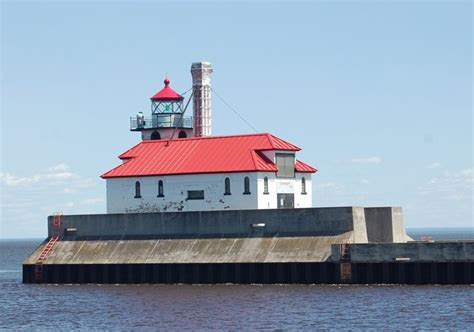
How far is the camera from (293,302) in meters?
49.8

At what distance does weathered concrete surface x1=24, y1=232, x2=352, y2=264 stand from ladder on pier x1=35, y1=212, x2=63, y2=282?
1.00ft

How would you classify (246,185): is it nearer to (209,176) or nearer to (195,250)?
(209,176)

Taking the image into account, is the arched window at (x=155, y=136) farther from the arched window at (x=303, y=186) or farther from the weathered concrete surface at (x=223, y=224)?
the arched window at (x=303, y=186)

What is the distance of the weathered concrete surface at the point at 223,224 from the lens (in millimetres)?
57125

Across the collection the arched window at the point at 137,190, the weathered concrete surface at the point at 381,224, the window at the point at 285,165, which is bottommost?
the weathered concrete surface at the point at 381,224

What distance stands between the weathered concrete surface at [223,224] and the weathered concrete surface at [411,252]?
1570 mm

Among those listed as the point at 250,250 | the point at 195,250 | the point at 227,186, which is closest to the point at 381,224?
the point at 250,250

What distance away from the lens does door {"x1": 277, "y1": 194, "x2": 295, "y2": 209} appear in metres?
62.8

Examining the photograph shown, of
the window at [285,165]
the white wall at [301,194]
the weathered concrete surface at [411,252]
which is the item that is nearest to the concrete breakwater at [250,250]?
the weathered concrete surface at [411,252]

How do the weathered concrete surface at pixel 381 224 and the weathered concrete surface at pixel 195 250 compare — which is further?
the weathered concrete surface at pixel 381 224

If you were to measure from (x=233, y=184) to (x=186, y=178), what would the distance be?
2808 mm

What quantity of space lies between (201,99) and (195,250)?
559 inches

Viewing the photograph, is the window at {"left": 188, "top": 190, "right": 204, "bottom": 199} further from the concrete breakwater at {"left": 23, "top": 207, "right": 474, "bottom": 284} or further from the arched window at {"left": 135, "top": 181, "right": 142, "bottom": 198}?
the arched window at {"left": 135, "top": 181, "right": 142, "bottom": 198}

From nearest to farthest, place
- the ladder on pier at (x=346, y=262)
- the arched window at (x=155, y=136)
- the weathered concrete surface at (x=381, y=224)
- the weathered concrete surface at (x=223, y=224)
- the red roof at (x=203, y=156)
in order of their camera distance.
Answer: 1. the ladder on pier at (x=346, y=262)
2. the weathered concrete surface at (x=223, y=224)
3. the weathered concrete surface at (x=381, y=224)
4. the red roof at (x=203, y=156)
5. the arched window at (x=155, y=136)
